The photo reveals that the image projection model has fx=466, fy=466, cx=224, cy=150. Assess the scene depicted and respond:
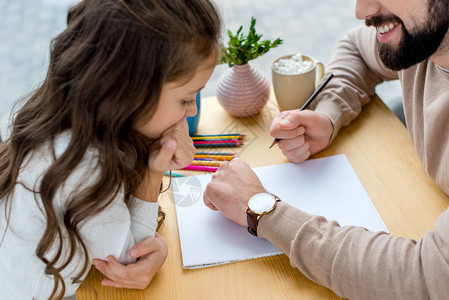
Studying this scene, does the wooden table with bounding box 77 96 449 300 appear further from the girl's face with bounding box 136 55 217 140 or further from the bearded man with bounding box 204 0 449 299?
the girl's face with bounding box 136 55 217 140

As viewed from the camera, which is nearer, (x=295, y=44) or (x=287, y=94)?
(x=287, y=94)

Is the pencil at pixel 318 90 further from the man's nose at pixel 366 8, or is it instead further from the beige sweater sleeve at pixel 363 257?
the beige sweater sleeve at pixel 363 257

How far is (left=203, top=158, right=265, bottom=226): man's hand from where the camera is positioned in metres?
0.96

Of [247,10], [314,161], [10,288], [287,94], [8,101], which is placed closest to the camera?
[10,288]

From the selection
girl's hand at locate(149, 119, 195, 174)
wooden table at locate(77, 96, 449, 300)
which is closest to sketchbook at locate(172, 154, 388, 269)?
wooden table at locate(77, 96, 449, 300)

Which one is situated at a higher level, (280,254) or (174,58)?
(174,58)

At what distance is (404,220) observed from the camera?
0.94 metres

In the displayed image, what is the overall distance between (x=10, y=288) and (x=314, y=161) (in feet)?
2.32

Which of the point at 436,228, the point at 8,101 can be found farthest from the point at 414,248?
the point at 8,101

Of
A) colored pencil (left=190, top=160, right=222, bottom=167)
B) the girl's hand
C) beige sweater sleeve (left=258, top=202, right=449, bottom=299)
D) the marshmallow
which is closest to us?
beige sweater sleeve (left=258, top=202, right=449, bottom=299)

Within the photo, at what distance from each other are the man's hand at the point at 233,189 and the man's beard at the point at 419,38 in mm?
413

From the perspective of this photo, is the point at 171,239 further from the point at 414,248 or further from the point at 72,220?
the point at 414,248

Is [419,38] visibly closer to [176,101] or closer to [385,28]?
[385,28]

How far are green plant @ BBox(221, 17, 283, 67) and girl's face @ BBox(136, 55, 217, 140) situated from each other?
14.2 inches
